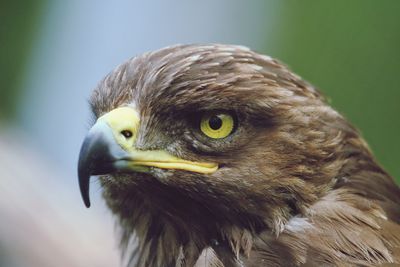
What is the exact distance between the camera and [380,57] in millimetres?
6500

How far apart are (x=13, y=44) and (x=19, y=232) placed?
13.3ft

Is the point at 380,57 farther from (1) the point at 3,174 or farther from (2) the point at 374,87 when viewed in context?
(1) the point at 3,174

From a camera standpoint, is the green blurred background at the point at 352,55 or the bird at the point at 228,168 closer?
the bird at the point at 228,168

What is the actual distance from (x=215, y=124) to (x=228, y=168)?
16 cm

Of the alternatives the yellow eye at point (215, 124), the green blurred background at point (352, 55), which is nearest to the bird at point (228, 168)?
the yellow eye at point (215, 124)

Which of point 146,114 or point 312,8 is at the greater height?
point 146,114

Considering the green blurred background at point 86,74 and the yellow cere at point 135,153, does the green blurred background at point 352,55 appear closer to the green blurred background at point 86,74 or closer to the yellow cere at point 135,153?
the green blurred background at point 86,74

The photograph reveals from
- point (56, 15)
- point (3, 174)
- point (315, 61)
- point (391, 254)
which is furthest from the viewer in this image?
point (56, 15)

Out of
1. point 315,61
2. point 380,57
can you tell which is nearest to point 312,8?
point 315,61

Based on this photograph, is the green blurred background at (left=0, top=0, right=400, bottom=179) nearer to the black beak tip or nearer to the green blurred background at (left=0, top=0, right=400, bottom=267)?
the green blurred background at (left=0, top=0, right=400, bottom=267)

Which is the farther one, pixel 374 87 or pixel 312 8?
pixel 312 8

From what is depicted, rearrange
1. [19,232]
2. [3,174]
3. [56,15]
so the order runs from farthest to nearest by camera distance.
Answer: [56,15] → [3,174] → [19,232]

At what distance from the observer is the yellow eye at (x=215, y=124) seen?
269cm

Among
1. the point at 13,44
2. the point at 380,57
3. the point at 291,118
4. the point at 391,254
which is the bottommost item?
the point at 13,44
